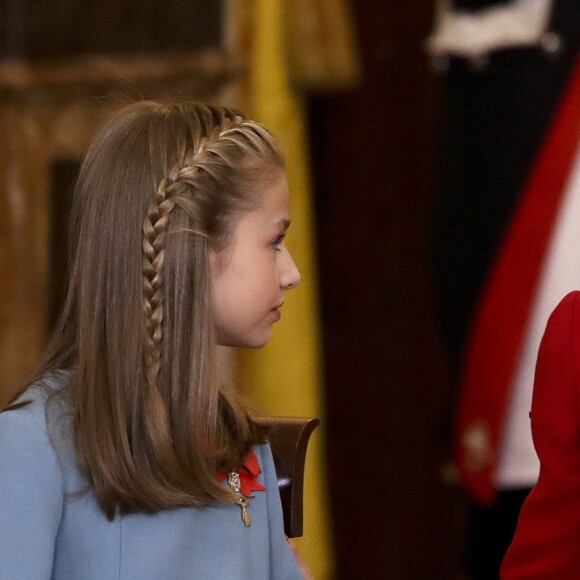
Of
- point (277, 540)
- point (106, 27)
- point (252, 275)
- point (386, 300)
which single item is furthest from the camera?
point (106, 27)

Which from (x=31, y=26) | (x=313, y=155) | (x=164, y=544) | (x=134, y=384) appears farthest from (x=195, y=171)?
(x=31, y=26)

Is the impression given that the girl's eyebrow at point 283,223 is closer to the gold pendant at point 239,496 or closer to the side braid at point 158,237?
the side braid at point 158,237

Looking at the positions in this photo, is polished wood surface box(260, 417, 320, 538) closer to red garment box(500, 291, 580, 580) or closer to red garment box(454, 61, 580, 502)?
red garment box(500, 291, 580, 580)

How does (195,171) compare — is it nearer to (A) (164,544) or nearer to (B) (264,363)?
(A) (164,544)

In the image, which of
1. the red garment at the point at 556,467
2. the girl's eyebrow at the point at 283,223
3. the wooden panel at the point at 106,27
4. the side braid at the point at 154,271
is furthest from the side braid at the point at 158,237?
the wooden panel at the point at 106,27

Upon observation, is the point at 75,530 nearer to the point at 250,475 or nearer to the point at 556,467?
the point at 250,475

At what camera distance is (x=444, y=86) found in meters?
2.96

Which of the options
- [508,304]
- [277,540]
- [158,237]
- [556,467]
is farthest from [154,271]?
[508,304]

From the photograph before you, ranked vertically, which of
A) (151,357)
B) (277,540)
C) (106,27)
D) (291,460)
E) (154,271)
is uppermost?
(106,27)

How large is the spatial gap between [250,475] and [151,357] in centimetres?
24

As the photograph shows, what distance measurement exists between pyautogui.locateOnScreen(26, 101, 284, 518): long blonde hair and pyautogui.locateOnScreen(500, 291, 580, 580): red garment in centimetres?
39

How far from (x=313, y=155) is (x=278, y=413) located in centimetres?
71

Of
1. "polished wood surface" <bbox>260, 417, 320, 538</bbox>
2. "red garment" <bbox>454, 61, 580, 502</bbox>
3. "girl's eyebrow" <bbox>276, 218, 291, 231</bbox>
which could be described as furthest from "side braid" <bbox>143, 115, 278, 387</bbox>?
"red garment" <bbox>454, 61, 580, 502</bbox>

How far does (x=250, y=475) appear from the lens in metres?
1.62
